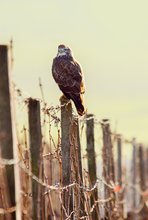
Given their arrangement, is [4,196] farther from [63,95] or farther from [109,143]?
[109,143]

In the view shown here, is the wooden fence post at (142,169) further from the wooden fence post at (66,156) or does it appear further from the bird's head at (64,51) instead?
the wooden fence post at (66,156)

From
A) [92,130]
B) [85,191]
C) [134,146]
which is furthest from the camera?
[134,146]

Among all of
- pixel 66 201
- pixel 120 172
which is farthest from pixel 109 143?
pixel 66 201

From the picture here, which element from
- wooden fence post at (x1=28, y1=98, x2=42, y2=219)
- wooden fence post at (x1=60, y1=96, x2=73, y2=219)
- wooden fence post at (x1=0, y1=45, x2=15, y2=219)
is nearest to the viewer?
wooden fence post at (x1=0, y1=45, x2=15, y2=219)

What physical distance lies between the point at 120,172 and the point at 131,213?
1.38m

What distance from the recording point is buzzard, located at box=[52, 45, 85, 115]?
7828 mm

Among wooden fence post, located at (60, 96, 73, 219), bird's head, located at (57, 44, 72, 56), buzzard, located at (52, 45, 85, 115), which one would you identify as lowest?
wooden fence post, located at (60, 96, 73, 219)

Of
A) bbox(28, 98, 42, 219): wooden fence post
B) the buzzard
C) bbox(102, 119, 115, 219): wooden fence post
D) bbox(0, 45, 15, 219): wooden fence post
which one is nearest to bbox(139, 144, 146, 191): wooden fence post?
bbox(102, 119, 115, 219): wooden fence post

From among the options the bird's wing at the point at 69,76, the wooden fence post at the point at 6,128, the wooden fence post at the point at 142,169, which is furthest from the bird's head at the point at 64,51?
the wooden fence post at the point at 142,169

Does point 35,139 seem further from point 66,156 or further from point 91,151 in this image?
point 91,151

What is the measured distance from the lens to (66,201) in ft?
23.0

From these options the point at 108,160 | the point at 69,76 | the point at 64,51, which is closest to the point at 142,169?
the point at 108,160

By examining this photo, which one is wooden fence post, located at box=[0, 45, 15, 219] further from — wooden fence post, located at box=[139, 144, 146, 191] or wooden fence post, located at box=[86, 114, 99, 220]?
wooden fence post, located at box=[139, 144, 146, 191]

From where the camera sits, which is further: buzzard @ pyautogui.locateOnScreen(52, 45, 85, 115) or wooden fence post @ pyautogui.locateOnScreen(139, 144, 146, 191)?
wooden fence post @ pyautogui.locateOnScreen(139, 144, 146, 191)
